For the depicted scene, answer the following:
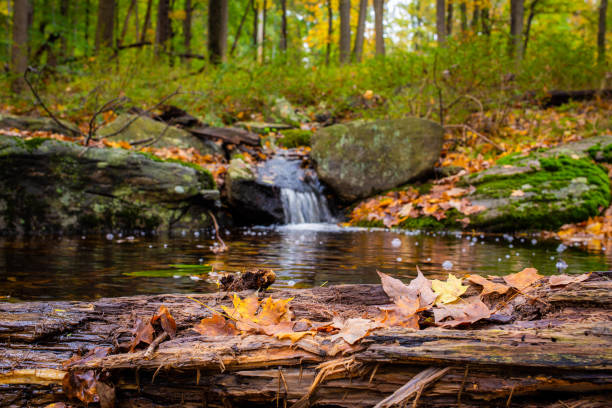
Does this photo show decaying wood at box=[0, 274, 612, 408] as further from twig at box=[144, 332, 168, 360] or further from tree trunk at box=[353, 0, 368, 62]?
tree trunk at box=[353, 0, 368, 62]

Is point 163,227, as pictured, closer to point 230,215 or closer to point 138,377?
point 230,215

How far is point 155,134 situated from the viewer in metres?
10.0

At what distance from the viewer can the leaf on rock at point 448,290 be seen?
1.76m

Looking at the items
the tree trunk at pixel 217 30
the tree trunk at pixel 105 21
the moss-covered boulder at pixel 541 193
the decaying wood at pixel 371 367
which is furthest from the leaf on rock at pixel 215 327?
the tree trunk at pixel 105 21

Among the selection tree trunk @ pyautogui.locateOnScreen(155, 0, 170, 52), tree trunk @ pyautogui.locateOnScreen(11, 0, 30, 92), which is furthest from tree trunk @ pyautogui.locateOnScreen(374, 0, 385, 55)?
tree trunk @ pyautogui.locateOnScreen(11, 0, 30, 92)

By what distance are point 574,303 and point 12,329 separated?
2176mm

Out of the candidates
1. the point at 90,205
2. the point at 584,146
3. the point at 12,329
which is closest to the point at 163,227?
the point at 90,205

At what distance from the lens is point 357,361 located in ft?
4.36

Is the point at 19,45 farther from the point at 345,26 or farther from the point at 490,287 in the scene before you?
the point at 490,287

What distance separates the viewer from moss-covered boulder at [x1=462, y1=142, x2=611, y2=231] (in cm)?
721

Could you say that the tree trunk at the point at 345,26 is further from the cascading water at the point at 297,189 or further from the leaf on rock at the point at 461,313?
the leaf on rock at the point at 461,313

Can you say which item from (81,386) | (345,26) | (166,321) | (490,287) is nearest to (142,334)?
(166,321)

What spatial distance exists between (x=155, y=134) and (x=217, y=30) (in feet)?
22.2

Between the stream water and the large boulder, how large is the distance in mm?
2588
